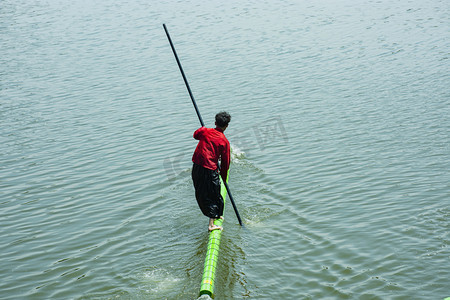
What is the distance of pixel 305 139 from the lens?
1067 cm

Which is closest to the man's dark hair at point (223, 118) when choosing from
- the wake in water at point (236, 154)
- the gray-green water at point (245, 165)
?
the gray-green water at point (245, 165)

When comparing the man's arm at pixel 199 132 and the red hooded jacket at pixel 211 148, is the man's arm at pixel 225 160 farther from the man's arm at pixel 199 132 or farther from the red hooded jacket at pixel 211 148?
the man's arm at pixel 199 132

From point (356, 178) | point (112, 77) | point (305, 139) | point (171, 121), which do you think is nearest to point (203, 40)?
point (112, 77)

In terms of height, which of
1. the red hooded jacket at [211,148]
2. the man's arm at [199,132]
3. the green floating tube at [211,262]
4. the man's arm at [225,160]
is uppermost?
the man's arm at [199,132]

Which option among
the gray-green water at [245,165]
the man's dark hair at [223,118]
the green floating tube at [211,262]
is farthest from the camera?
the man's dark hair at [223,118]

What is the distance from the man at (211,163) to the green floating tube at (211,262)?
17cm

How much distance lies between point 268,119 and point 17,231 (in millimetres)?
6786

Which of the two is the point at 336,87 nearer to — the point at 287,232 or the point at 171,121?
the point at 171,121

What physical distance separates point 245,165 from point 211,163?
3.29 metres

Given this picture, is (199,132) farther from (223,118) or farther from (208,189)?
(208,189)

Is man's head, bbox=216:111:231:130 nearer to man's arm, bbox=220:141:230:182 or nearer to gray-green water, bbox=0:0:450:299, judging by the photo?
man's arm, bbox=220:141:230:182

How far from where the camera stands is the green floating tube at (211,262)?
5387mm

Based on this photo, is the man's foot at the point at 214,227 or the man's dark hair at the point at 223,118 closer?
the man's dark hair at the point at 223,118

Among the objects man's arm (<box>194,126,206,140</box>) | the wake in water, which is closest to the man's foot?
man's arm (<box>194,126,206,140</box>)
